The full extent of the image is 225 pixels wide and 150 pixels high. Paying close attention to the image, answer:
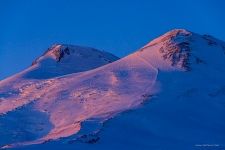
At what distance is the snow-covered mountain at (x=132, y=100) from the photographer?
61.3 metres

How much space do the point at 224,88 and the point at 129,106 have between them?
A: 576 inches

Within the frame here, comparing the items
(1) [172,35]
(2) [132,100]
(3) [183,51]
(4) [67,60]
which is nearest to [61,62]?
(4) [67,60]

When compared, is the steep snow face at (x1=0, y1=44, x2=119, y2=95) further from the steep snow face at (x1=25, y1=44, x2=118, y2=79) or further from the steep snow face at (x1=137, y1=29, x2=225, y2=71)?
the steep snow face at (x1=137, y1=29, x2=225, y2=71)

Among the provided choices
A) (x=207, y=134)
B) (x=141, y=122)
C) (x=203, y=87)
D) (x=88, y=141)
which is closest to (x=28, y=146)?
(x=88, y=141)

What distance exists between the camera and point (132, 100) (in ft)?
236

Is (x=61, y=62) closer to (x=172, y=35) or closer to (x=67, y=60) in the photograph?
(x=67, y=60)

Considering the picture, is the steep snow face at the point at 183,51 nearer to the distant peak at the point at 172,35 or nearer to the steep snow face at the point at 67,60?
the distant peak at the point at 172,35

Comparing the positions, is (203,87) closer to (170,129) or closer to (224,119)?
(224,119)

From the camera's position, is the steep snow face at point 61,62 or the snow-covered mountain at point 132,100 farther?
the steep snow face at point 61,62

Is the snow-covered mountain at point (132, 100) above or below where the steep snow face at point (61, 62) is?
below

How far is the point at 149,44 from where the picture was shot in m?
96.1

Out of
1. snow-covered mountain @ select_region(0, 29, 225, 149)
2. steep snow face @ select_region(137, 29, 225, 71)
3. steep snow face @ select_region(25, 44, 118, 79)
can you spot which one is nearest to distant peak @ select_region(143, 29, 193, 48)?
steep snow face @ select_region(137, 29, 225, 71)

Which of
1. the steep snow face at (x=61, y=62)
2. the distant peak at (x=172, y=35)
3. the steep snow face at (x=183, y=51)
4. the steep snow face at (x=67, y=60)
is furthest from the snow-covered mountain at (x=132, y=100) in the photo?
the steep snow face at (x=67, y=60)

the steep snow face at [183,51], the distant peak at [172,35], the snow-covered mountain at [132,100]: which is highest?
the distant peak at [172,35]
